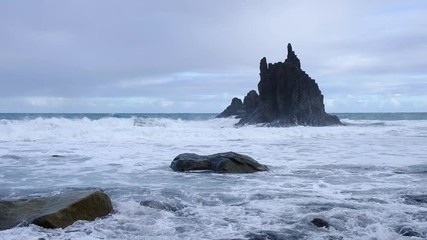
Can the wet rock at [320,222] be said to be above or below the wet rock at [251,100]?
below

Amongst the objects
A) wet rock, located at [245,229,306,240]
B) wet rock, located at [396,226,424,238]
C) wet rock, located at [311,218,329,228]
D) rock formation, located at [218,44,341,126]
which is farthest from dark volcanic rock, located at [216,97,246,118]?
wet rock, located at [245,229,306,240]

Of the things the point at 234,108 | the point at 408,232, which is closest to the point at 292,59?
the point at 234,108

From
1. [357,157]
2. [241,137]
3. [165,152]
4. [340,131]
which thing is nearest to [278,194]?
[357,157]

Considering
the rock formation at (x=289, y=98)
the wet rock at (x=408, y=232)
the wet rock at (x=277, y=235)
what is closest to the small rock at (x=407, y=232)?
the wet rock at (x=408, y=232)

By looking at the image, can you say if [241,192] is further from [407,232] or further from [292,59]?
[292,59]

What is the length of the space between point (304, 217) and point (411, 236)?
1790mm

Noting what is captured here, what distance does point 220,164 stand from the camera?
45.0 ft

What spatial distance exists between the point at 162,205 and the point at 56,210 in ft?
7.52

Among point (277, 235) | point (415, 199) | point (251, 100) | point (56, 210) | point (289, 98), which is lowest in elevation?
point (277, 235)

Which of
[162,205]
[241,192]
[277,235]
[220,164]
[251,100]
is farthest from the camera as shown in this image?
[251,100]

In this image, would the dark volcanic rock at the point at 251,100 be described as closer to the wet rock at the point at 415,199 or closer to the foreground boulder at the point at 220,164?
the foreground boulder at the point at 220,164

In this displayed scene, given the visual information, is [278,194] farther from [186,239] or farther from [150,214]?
[186,239]

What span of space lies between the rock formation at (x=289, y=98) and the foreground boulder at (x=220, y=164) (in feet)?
105

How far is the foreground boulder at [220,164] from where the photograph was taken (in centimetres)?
1359
